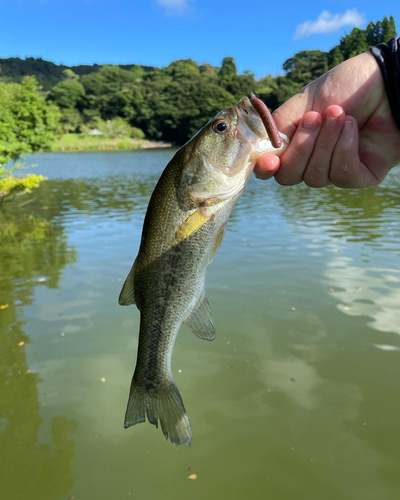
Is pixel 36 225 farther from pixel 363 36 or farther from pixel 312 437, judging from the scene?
pixel 363 36

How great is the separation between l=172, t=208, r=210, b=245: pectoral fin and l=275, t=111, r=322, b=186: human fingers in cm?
78

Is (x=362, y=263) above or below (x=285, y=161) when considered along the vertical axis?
below

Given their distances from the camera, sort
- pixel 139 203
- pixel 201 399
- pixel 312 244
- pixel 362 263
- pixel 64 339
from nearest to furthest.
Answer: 1. pixel 201 399
2. pixel 64 339
3. pixel 362 263
4. pixel 312 244
5. pixel 139 203

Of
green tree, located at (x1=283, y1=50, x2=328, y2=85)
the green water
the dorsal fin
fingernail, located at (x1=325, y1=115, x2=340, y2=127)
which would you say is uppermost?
green tree, located at (x1=283, y1=50, x2=328, y2=85)

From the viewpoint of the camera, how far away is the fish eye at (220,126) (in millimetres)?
2100

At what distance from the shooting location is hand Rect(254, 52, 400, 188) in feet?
7.83

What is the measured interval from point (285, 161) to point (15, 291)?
8290 mm

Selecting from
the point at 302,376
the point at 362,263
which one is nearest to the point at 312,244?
the point at 362,263

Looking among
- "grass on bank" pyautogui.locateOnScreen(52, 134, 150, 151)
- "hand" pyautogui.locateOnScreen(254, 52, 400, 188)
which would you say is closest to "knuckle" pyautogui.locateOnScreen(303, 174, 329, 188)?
"hand" pyautogui.locateOnScreen(254, 52, 400, 188)

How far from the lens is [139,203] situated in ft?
70.0

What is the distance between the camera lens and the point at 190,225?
6.90 ft

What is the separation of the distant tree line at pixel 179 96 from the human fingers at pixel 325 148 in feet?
287

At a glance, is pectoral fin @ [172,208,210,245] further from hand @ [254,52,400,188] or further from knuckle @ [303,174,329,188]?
knuckle @ [303,174,329,188]

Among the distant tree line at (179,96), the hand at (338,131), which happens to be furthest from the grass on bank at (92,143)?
the hand at (338,131)
